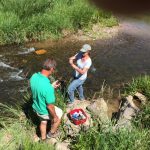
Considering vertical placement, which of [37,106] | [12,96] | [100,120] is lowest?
[12,96]

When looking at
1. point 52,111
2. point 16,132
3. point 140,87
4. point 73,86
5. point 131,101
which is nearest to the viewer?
point 52,111

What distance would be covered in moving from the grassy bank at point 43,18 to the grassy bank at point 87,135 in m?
5.53

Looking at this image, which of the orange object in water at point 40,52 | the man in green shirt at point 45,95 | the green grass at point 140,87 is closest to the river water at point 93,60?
the orange object in water at point 40,52

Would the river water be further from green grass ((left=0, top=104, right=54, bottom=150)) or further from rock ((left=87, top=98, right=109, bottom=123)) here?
rock ((left=87, top=98, right=109, bottom=123))

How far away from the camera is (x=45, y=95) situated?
714 centimetres

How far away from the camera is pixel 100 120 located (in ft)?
27.4

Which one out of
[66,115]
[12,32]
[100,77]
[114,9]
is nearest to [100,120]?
[66,115]

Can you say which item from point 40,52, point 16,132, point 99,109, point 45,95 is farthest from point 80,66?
point 40,52

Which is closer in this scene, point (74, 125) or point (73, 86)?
point (74, 125)

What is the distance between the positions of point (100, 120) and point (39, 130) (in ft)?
4.77

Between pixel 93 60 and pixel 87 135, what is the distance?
6021mm

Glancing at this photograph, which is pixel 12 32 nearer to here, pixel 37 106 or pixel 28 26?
pixel 28 26

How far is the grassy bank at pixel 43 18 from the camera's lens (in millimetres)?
14180

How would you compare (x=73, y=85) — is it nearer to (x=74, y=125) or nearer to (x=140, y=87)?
(x=74, y=125)
